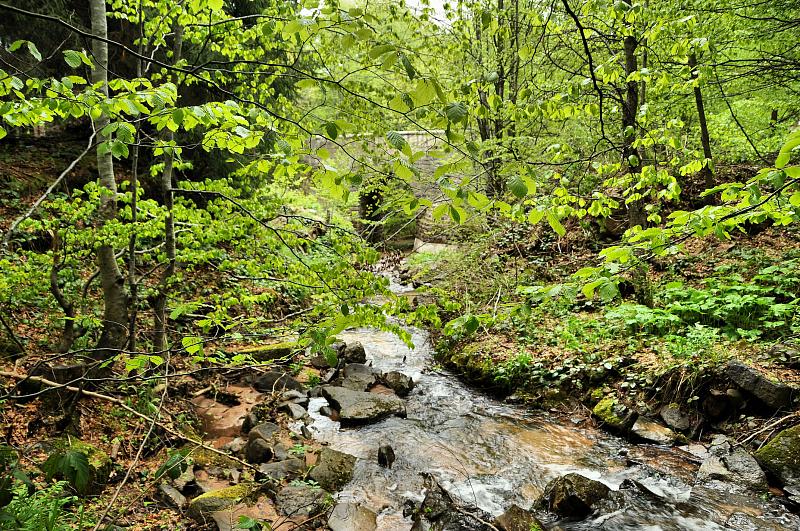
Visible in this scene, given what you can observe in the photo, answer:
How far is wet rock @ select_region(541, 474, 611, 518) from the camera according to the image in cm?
467

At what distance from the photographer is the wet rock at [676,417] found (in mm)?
5930

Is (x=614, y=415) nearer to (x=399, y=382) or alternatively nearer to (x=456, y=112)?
(x=399, y=382)

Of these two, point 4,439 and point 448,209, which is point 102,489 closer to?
point 4,439

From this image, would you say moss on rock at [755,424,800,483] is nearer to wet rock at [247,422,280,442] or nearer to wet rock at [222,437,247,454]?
wet rock at [247,422,280,442]

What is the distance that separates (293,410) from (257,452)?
170cm

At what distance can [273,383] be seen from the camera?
8398mm

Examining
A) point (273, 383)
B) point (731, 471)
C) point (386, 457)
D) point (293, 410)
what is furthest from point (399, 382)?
point (731, 471)

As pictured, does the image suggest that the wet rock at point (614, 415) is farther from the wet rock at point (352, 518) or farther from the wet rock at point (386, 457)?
the wet rock at point (352, 518)

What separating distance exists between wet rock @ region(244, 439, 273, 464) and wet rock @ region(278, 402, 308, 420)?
4.89ft

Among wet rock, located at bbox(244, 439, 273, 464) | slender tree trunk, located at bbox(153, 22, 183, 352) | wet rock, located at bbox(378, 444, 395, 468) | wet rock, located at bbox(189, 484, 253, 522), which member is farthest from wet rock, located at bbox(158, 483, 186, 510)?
wet rock, located at bbox(378, 444, 395, 468)

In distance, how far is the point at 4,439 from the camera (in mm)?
4281

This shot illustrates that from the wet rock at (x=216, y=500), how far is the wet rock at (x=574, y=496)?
337 cm

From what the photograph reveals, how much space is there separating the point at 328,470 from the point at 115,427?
2662 millimetres

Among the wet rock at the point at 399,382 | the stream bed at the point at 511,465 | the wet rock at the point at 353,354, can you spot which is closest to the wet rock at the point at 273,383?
the stream bed at the point at 511,465
